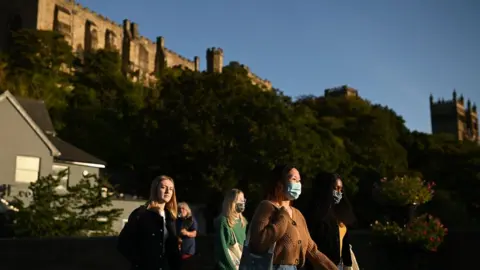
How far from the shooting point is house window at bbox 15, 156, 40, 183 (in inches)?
1221

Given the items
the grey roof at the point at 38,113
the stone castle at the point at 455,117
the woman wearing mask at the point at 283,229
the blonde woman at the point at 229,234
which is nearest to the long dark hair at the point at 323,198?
the woman wearing mask at the point at 283,229

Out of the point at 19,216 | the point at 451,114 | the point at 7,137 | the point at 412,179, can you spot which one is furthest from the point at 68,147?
the point at 451,114

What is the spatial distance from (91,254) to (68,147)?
82.4ft

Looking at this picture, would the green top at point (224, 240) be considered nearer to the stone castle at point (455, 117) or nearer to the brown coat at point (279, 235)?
the brown coat at point (279, 235)

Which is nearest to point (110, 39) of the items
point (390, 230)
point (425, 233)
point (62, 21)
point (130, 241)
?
point (62, 21)

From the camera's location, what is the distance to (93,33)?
81625mm

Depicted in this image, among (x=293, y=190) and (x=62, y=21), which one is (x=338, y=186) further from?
(x=62, y=21)

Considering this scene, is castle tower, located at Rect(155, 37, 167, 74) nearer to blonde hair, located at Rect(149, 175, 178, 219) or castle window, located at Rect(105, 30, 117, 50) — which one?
castle window, located at Rect(105, 30, 117, 50)

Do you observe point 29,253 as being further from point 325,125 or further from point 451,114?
point 451,114

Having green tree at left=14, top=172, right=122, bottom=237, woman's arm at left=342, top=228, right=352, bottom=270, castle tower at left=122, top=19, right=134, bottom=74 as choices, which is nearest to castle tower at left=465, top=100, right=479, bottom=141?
castle tower at left=122, top=19, right=134, bottom=74

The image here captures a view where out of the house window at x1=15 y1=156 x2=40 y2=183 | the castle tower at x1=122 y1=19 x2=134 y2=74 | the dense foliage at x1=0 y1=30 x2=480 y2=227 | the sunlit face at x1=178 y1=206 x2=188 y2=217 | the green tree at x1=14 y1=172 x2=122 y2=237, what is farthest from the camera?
the castle tower at x1=122 y1=19 x2=134 y2=74

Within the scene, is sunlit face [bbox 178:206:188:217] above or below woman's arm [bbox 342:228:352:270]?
above

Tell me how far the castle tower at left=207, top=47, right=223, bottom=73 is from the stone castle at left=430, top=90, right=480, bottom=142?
7445 cm

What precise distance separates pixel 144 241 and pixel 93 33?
260 ft
